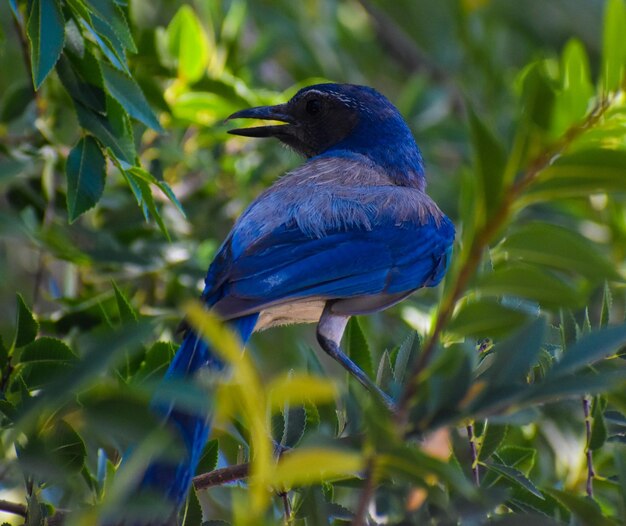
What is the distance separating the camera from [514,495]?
232 centimetres

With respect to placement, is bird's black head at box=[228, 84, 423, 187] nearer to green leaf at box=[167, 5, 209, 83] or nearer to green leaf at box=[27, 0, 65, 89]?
green leaf at box=[167, 5, 209, 83]

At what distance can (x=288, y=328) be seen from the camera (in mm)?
4633

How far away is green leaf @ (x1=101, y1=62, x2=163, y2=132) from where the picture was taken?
274 centimetres

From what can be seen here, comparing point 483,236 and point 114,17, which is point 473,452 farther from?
point 114,17

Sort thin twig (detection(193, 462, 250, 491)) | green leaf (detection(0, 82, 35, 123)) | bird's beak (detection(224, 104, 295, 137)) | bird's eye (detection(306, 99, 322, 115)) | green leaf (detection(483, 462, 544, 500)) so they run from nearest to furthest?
green leaf (detection(483, 462, 544, 500)) < thin twig (detection(193, 462, 250, 491)) < green leaf (detection(0, 82, 35, 123)) < bird's beak (detection(224, 104, 295, 137)) < bird's eye (detection(306, 99, 322, 115))

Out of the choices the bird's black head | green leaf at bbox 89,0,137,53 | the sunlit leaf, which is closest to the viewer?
the sunlit leaf

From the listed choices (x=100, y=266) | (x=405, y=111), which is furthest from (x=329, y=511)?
(x=405, y=111)

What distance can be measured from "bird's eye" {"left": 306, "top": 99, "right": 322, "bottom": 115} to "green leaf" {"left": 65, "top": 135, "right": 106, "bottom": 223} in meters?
1.61

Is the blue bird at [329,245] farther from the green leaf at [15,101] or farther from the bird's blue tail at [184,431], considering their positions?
the green leaf at [15,101]

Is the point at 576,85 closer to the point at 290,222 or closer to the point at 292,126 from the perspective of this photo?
the point at 290,222

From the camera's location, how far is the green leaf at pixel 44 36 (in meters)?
2.38

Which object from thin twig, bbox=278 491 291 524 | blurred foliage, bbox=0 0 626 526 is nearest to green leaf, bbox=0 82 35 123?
blurred foliage, bbox=0 0 626 526

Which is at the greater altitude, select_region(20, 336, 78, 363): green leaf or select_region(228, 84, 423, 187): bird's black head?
select_region(20, 336, 78, 363): green leaf

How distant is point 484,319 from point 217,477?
97 cm
